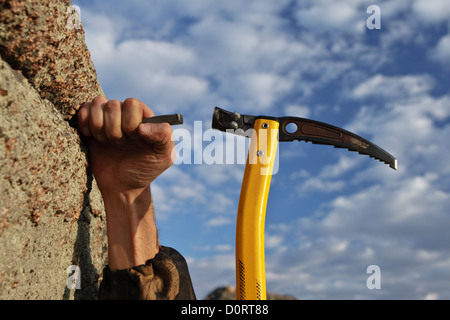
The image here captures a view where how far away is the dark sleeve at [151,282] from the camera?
6.97ft

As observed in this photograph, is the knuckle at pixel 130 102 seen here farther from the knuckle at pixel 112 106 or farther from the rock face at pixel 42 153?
the rock face at pixel 42 153

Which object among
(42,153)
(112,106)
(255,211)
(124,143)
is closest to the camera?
(42,153)

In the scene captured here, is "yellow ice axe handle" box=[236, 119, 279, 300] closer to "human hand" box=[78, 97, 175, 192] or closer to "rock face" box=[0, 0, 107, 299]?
"human hand" box=[78, 97, 175, 192]

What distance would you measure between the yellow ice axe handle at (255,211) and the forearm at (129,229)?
478 mm

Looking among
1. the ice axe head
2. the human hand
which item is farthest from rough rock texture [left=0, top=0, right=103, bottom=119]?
the ice axe head

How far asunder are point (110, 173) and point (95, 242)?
0.58m

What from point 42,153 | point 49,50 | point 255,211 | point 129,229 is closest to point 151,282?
point 129,229

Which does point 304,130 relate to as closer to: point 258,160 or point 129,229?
point 258,160

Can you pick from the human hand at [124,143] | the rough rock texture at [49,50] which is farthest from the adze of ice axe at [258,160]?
the rough rock texture at [49,50]

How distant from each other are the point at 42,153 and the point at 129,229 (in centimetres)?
62

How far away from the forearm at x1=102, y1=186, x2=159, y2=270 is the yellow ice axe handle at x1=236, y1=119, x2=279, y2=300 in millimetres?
478

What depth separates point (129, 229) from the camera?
2307mm

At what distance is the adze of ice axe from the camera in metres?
2.30

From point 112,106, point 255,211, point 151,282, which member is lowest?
point 151,282
